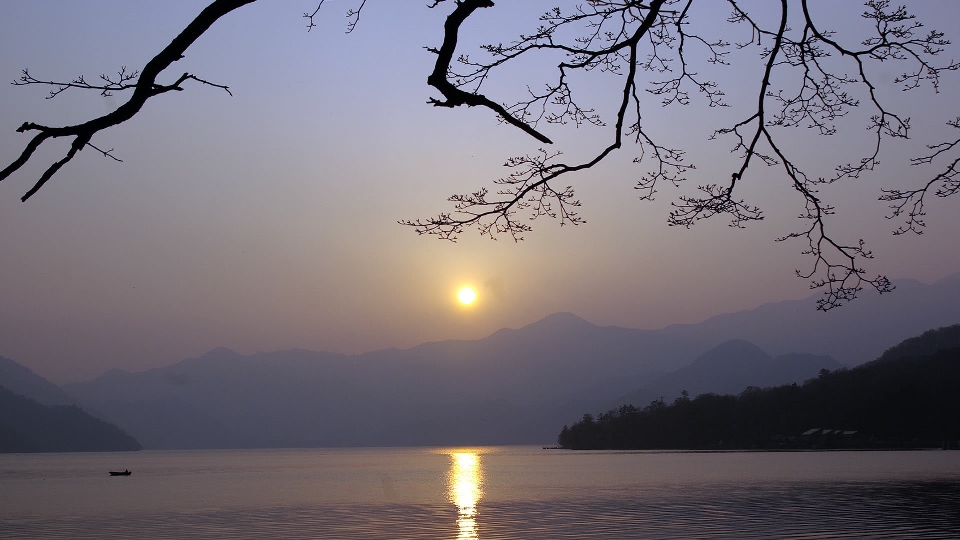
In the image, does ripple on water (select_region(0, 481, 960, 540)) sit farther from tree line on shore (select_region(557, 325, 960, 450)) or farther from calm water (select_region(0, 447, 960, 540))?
tree line on shore (select_region(557, 325, 960, 450))

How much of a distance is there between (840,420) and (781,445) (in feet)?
36.7

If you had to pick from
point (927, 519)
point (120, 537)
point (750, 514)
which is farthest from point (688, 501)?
point (120, 537)

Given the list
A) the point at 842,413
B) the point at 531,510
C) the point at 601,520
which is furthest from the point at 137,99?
the point at 842,413

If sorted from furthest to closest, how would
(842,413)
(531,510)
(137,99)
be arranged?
1. (842,413)
2. (531,510)
3. (137,99)

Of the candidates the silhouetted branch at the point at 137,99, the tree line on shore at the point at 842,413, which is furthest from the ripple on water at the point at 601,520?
the tree line on shore at the point at 842,413

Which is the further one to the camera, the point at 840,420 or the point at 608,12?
the point at 840,420

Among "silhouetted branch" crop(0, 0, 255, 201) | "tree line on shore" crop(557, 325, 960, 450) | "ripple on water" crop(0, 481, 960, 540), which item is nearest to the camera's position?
"silhouetted branch" crop(0, 0, 255, 201)

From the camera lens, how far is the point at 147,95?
482 cm

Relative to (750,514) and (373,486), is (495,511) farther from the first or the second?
(373,486)

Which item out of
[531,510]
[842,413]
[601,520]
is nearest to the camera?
[601,520]

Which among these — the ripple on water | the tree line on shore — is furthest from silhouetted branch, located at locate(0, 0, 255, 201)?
the tree line on shore

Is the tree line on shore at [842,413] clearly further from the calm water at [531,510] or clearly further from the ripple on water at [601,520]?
the ripple on water at [601,520]

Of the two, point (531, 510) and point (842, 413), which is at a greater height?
point (842, 413)

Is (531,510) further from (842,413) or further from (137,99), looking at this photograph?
(842,413)
